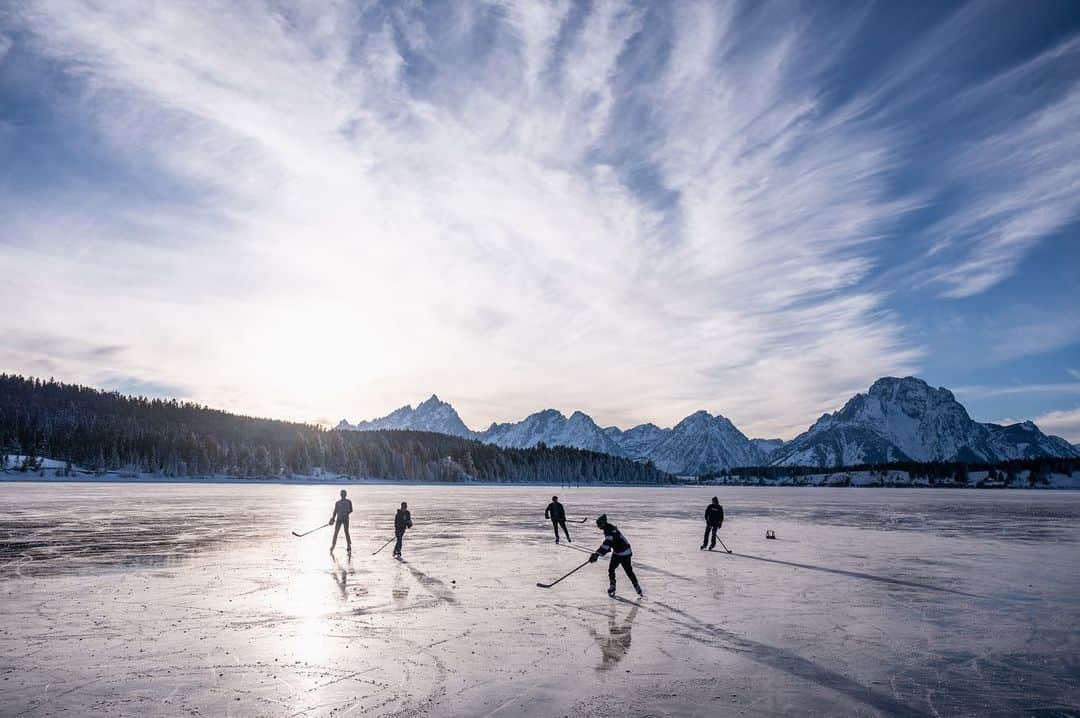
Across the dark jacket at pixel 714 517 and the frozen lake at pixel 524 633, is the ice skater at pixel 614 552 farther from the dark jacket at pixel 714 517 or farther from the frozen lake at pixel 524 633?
the dark jacket at pixel 714 517

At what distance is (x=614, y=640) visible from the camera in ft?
36.8

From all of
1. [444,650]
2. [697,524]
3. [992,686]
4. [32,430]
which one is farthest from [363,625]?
[32,430]

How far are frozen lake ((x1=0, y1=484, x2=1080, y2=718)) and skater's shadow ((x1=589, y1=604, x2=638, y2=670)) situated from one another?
75 millimetres

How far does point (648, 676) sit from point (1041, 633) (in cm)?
785

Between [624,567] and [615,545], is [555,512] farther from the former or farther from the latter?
[624,567]

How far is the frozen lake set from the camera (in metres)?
8.23

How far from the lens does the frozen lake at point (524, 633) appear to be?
27.0 ft

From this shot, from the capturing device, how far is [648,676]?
30.2ft

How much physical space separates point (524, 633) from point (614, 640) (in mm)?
1551

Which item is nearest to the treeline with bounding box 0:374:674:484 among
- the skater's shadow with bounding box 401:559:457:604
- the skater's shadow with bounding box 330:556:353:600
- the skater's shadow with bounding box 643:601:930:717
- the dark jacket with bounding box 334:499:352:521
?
the dark jacket with bounding box 334:499:352:521

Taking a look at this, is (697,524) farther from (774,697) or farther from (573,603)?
(774,697)

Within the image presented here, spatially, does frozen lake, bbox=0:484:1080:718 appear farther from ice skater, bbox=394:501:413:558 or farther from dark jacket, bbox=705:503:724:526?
dark jacket, bbox=705:503:724:526

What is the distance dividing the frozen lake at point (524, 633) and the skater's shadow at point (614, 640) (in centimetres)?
8

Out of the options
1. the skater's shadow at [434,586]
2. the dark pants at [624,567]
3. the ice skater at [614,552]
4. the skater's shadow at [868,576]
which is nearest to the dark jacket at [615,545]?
the ice skater at [614,552]
